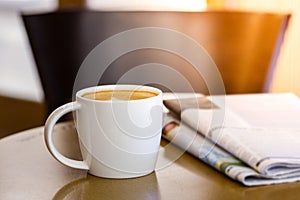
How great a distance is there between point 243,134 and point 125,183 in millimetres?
188

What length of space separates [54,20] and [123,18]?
8.0 inches

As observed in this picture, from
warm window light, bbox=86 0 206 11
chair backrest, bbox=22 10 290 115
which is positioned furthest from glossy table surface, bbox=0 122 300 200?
warm window light, bbox=86 0 206 11

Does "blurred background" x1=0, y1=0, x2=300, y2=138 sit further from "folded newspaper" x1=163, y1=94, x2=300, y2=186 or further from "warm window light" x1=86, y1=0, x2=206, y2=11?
"folded newspaper" x1=163, y1=94, x2=300, y2=186

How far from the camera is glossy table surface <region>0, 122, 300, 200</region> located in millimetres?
566

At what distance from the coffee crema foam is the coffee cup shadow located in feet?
0.32

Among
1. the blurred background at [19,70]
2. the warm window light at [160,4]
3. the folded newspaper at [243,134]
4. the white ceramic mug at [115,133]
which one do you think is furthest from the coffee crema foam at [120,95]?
the blurred background at [19,70]

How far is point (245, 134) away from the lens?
26.8 inches

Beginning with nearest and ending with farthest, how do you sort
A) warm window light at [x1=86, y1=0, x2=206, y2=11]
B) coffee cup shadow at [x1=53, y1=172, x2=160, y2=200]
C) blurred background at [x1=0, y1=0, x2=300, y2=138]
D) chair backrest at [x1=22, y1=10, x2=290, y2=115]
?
coffee cup shadow at [x1=53, y1=172, x2=160, y2=200]
chair backrest at [x1=22, y1=10, x2=290, y2=115]
warm window light at [x1=86, y1=0, x2=206, y2=11]
blurred background at [x1=0, y1=0, x2=300, y2=138]

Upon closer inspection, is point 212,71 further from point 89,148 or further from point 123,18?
point 89,148

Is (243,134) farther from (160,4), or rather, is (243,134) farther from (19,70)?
(19,70)

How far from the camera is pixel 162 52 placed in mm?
1474

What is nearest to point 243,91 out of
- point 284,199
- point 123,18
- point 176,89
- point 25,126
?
point 123,18

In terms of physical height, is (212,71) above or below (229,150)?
below

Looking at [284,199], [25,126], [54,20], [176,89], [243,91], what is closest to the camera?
[284,199]
